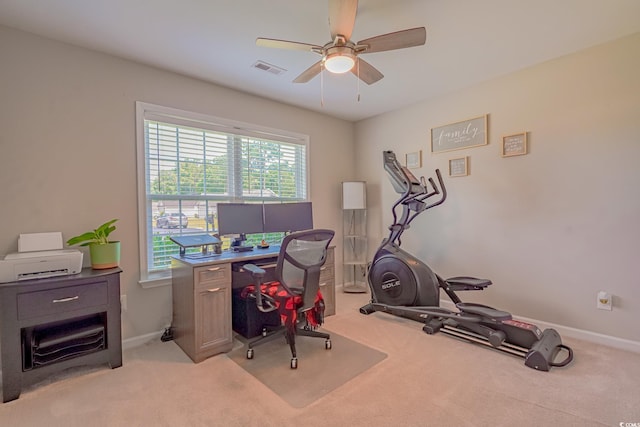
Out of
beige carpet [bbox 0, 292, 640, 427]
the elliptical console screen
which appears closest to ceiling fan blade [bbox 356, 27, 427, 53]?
the elliptical console screen

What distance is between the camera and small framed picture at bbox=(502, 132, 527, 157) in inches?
117

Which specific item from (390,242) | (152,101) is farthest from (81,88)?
(390,242)

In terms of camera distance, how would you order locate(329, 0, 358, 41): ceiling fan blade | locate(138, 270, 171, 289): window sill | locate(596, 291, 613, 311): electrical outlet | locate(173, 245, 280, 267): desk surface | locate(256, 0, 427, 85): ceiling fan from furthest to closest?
locate(138, 270, 171, 289): window sill, locate(596, 291, 613, 311): electrical outlet, locate(173, 245, 280, 267): desk surface, locate(256, 0, 427, 85): ceiling fan, locate(329, 0, 358, 41): ceiling fan blade

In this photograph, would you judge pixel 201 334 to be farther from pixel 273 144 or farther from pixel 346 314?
pixel 273 144

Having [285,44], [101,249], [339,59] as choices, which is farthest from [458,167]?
[101,249]

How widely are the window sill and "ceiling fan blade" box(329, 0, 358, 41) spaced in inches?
98.8

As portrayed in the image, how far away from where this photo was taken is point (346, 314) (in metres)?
3.39

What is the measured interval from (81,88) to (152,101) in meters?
0.52

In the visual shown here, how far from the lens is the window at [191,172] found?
9.09 ft

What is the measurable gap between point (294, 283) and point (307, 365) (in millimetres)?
625

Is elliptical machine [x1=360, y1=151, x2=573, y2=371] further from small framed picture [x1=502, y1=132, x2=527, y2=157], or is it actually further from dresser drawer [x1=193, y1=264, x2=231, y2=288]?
dresser drawer [x1=193, y1=264, x2=231, y2=288]

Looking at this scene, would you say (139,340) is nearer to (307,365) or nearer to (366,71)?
(307,365)

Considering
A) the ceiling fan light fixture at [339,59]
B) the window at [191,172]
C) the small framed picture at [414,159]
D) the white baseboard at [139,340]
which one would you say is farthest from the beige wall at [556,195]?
the white baseboard at [139,340]

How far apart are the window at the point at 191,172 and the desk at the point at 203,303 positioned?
15.8 inches
